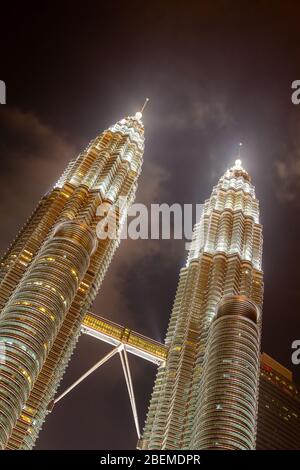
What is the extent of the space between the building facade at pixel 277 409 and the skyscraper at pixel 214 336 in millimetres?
38360

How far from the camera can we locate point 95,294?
364ft

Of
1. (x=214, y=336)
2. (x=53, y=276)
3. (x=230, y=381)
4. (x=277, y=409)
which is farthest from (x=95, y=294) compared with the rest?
(x=277, y=409)

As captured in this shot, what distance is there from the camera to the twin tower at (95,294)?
83.2m

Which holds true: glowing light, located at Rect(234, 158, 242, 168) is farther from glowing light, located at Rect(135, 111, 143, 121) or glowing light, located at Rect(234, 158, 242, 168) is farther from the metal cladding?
the metal cladding

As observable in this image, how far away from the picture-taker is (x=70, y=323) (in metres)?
99.8

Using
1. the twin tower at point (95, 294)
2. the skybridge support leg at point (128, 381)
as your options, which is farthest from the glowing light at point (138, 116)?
the skybridge support leg at point (128, 381)

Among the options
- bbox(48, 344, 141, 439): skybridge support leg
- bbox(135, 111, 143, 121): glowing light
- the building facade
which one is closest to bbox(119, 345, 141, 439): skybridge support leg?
bbox(48, 344, 141, 439): skybridge support leg

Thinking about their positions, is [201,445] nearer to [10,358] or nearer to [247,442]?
[247,442]

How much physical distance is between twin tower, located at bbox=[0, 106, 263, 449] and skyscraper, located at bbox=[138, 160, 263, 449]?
0.69 ft

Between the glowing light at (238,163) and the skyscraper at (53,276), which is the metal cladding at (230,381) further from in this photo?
the glowing light at (238,163)

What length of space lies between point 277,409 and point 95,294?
61589mm

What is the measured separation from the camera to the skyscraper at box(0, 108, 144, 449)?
8231cm
